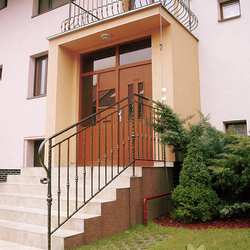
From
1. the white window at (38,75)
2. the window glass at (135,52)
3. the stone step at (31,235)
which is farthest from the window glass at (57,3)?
the stone step at (31,235)

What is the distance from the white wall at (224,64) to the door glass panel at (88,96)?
2.64 meters

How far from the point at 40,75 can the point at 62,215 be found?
5760mm

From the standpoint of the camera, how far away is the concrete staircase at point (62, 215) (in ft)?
12.0

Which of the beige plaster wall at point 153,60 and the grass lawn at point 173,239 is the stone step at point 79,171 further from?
the beige plaster wall at point 153,60

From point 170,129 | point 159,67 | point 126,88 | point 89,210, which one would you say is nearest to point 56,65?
point 126,88

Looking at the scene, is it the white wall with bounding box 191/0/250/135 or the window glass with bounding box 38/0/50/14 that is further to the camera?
the window glass with bounding box 38/0/50/14

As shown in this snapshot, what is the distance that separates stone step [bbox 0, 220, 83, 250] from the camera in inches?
136

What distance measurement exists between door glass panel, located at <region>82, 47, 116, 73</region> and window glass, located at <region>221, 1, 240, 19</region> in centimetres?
295

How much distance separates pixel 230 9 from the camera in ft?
23.6

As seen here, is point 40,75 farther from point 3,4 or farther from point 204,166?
point 204,166

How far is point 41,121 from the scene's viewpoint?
321 inches

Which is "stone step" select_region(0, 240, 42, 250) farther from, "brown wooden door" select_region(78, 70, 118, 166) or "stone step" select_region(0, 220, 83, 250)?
"brown wooden door" select_region(78, 70, 118, 166)

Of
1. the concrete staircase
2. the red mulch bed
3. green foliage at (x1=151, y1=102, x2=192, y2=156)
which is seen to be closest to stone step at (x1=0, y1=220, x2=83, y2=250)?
the concrete staircase

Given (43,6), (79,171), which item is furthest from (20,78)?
(79,171)
